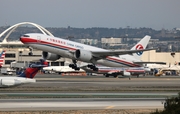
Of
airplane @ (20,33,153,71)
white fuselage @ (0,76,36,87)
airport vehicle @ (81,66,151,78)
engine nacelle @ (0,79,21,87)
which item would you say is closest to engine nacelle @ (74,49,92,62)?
airplane @ (20,33,153,71)

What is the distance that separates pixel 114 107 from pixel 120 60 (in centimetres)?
4873

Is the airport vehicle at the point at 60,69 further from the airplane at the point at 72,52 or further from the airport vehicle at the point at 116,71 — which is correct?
the airplane at the point at 72,52

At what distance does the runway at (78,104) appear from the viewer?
37062 millimetres

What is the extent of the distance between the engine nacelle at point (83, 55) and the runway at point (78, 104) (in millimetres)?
→ 33244

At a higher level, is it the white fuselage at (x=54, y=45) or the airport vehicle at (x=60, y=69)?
the white fuselage at (x=54, y=45)

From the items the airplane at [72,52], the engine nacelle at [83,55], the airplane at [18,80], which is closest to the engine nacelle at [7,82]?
the airplane at [18,80]

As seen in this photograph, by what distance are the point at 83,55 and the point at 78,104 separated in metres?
38.1

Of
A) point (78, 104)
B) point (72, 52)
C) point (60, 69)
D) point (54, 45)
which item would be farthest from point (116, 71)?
point (78, 104)

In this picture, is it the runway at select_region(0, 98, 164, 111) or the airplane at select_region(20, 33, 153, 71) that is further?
the airplane at select_region(20, 33, 153, 71)

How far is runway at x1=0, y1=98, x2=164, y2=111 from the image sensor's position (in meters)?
37.1

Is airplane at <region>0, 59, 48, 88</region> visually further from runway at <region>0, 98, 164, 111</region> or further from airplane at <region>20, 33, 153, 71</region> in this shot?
airplane at <region>20, 33, 153, 71</region>

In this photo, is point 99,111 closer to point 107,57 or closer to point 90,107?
point 90,107

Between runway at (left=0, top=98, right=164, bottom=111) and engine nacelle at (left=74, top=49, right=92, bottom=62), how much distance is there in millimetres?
33244

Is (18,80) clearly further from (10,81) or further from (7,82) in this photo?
(7,82)
